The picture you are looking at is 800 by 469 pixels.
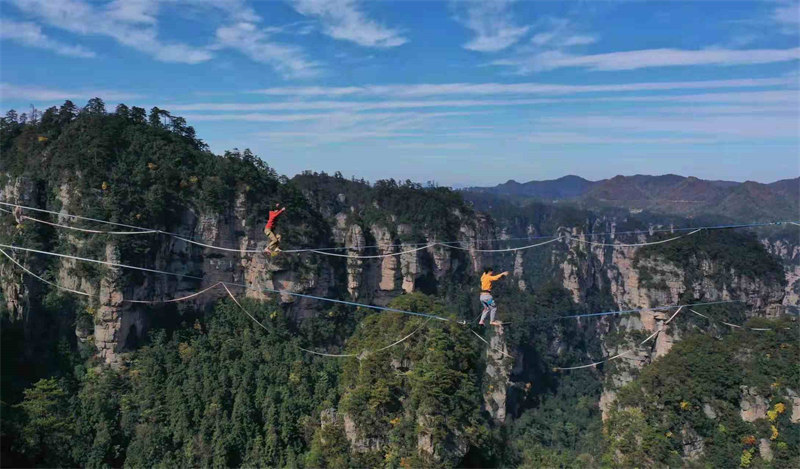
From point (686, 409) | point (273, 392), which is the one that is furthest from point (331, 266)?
point (686, 409)

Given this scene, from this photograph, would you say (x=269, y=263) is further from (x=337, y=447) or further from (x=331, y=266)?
(x=337, y=447)

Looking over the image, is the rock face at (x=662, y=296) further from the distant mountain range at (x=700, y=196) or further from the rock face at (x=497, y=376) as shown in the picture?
the distant mountain range at (x=700, y=196)

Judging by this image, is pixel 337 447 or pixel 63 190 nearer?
pixel 337 447

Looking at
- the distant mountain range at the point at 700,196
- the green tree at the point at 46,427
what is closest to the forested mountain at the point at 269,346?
the green tree at the point at 46,427

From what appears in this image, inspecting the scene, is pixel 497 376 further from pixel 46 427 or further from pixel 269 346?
pixel 46 427

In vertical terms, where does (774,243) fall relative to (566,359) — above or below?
above
